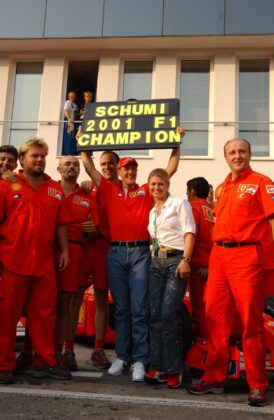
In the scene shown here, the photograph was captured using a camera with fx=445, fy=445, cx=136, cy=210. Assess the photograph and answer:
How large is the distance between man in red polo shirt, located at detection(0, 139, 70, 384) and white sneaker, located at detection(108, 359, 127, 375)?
0.44 metres

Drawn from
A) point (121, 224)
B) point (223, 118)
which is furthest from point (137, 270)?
point (223, 118)

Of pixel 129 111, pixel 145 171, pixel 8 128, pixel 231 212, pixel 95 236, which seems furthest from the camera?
pixel 8 128

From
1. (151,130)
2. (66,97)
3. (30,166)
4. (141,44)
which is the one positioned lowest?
(30,166)

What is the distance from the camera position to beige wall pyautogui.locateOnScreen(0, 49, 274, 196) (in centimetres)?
1127

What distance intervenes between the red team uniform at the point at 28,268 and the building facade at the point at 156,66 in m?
7.21

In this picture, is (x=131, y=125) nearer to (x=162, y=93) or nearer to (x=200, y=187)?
(x=200, y=187)

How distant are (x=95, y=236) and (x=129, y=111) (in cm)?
155

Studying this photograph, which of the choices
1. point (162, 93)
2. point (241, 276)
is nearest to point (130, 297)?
point (241, 276)

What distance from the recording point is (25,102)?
41.2ft

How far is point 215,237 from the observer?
3904mm

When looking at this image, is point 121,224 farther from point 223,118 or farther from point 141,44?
point 141,44

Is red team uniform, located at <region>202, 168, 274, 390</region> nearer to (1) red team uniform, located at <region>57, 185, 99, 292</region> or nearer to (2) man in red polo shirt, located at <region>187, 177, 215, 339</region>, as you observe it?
(2) man in red polo shirt, located at <region>187, 177, 215, 339</region>

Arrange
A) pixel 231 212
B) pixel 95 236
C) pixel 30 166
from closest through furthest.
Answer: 1. pixel 231 212
2. pixel 30 166
3. pixel 95 236

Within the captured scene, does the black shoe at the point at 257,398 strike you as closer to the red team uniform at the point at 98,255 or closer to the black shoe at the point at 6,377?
the red team uniform at the point at 98,255
